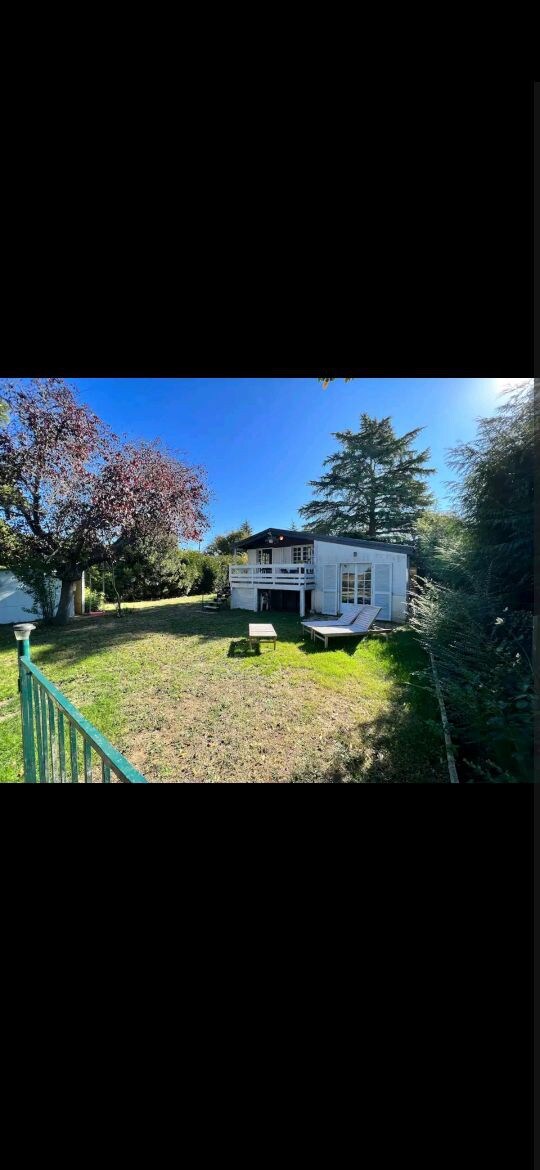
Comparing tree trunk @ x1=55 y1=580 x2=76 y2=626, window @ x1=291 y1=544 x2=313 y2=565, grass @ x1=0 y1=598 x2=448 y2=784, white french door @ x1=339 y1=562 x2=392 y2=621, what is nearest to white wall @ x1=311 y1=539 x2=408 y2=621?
white french door @ x1=339 y1=562 x2=392 y2=621

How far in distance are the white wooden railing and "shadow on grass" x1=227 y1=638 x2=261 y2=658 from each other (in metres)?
3.32

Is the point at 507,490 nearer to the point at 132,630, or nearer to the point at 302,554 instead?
the point at 132,630

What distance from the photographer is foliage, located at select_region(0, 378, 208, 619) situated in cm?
589

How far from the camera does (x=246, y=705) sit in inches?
144

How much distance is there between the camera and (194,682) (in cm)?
431

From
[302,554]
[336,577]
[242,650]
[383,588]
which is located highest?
[302,554]

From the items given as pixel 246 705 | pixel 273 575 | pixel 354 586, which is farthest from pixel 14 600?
pixel 354 586

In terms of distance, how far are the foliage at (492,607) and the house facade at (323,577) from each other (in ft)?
14.4

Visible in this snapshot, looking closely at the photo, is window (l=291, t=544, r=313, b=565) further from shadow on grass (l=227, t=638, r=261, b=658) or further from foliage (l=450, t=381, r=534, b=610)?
foliage (l=450, t=381, r=534, b=610)

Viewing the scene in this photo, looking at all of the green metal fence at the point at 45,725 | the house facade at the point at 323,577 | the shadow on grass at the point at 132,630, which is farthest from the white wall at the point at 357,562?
the green metal fence at the point at 45,725

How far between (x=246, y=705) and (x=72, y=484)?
579 cm
